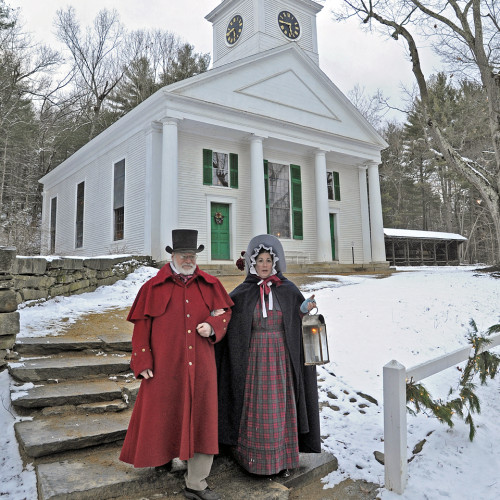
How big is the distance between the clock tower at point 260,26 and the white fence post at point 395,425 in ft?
55.0

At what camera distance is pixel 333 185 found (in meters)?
17.7

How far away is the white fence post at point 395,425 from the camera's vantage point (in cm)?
293

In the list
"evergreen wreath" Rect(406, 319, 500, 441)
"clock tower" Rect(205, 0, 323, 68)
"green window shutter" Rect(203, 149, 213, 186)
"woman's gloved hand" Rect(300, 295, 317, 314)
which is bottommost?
"evergreen wreath" Rect(406, 319, 500, 441)

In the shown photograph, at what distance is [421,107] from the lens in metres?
12.1

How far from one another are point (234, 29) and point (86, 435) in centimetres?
1977

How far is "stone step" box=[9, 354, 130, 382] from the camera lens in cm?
373

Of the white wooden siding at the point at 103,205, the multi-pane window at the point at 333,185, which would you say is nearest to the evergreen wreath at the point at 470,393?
the white wooden siding at the point at 103,205

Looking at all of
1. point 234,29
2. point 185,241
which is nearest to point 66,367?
point 185,241

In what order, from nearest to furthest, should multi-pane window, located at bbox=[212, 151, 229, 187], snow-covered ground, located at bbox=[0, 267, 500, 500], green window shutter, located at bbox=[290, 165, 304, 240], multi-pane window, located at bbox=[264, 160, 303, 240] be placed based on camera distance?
snow-covered ground, located at bbox=[0, 267, 500, 500], multi-pane window, located at bbox=[212, 151, 229, 187], multi-pane window, located at bbox=[264, 160, 303, 240], green window shutter, located at bbox=[290, 165, 304, 240]

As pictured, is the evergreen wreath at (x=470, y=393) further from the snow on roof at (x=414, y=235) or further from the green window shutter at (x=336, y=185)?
the snow on roof at (x=414, y=235)

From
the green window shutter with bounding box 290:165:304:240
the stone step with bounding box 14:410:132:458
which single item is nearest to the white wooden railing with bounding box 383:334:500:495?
the stone step with bounding box 14:410:132:458

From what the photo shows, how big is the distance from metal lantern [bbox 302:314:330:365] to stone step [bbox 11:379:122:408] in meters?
1.90

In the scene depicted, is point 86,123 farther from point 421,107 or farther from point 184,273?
point 184,273

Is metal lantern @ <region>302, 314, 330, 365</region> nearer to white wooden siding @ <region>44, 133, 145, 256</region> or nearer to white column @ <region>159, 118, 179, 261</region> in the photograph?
white column @ <region>159, 118, 179, 261</region>
